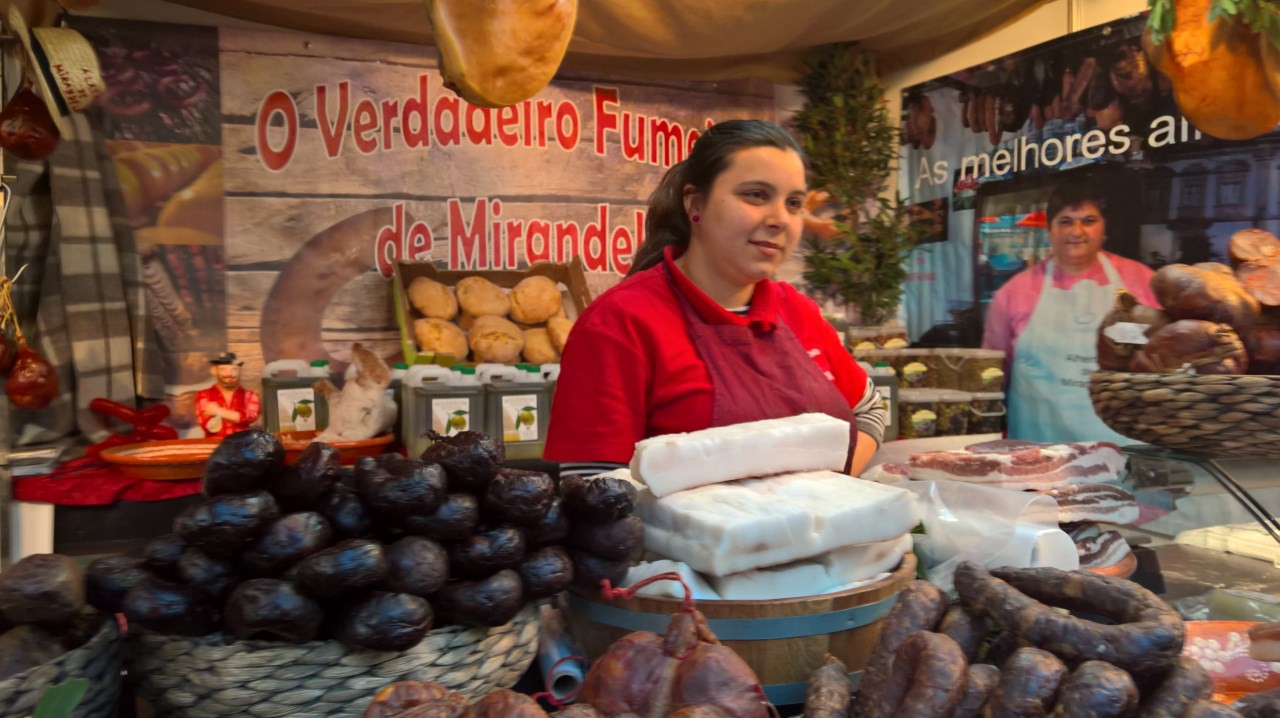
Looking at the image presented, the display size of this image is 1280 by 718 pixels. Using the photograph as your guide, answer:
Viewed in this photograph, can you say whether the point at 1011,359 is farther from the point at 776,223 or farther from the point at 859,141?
the point at 776,223

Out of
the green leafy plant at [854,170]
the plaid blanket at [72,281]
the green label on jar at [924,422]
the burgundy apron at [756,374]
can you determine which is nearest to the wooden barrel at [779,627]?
the burgundy apron at [756,374]

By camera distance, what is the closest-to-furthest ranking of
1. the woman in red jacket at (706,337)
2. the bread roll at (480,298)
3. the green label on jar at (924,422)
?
the woman in red jacket at (706,337) < the bread roll at (480,298) < the green label on jar at (924,422)

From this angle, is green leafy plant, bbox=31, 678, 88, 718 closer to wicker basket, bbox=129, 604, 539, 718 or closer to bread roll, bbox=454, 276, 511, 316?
wicker basket, bbox=129, 604, 539, 718

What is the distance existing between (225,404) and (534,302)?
1.47m

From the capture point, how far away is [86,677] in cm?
86

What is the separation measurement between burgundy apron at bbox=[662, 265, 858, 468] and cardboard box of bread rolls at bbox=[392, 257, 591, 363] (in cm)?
198

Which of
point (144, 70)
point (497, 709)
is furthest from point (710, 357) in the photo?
point (144, 70)

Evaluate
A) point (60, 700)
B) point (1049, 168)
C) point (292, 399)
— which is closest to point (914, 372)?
point (1049, 168)

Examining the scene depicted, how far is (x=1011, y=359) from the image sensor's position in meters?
4.41

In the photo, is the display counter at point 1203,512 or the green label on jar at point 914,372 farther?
the green label on jar at point 914,372

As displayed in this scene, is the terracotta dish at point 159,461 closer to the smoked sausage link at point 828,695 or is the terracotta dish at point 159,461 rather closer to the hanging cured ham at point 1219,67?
the smoked sausage link at point 828,695

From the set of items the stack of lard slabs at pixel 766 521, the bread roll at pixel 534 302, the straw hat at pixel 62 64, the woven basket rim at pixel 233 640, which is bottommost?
the woven basket rim at pixel 233 640

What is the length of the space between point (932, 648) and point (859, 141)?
4688 millimetres

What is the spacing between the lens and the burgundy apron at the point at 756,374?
6.77ft
